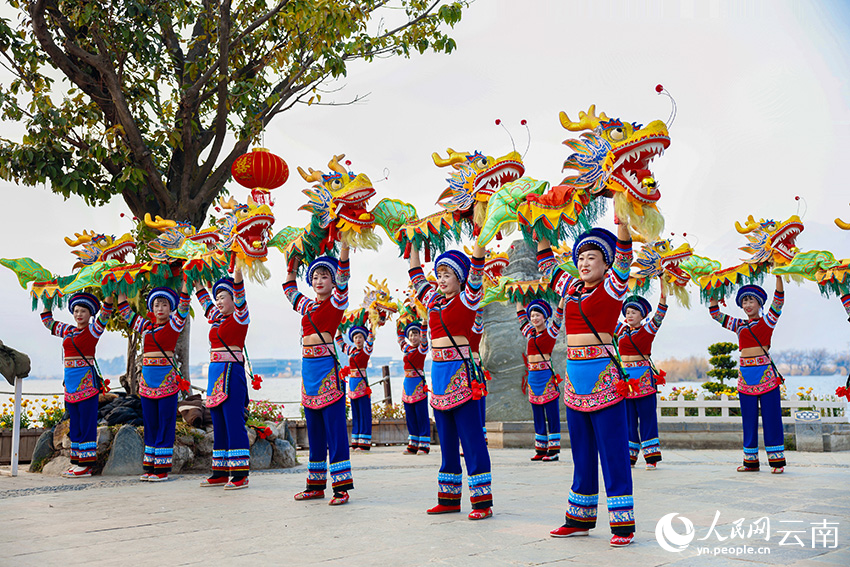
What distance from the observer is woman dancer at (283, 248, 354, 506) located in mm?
5793

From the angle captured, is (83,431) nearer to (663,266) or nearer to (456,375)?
(456,375)

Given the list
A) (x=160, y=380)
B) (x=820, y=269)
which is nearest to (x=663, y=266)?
(x=820, y=269)

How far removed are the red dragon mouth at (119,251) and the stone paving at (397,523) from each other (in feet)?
9.01

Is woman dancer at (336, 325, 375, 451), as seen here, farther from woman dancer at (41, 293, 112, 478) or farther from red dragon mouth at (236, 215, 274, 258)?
red dragon mouth at (236, 215, 274, 258)

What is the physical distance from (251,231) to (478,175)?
92.8 inches

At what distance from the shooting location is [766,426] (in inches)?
306

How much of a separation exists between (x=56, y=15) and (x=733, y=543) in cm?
993

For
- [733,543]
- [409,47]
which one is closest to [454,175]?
[733,543]

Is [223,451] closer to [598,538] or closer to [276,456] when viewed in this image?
[276,456]

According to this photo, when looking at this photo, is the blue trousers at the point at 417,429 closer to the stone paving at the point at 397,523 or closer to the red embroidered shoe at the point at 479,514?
the stone paving at the point at 397,523

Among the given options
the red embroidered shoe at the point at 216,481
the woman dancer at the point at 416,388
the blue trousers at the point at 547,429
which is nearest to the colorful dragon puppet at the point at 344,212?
the red embroidered shoe at the point at 216,481

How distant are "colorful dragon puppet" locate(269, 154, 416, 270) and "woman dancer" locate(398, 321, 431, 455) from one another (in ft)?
16.2

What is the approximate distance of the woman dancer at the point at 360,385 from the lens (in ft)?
37.4

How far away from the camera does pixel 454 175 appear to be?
5723mm
